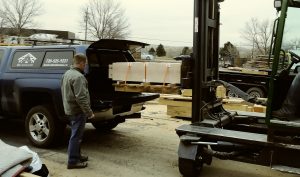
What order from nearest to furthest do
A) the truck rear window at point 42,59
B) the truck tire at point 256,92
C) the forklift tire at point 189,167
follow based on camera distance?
the forklift tire at point 189,167, the truck rear window at point 42,59, the truck tire at point 256,92

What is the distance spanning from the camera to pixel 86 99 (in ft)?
19.6

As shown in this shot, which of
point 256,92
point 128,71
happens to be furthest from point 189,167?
point 256,92

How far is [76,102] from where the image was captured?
609 centimetres

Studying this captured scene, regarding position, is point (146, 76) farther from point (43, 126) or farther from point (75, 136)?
point (43, 126)

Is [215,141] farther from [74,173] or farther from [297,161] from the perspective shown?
[74,173]

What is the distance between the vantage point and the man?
5.97 metres

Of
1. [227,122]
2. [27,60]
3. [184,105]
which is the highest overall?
[27,60]

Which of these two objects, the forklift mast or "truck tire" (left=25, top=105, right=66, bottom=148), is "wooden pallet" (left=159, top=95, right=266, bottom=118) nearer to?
the forklift mast

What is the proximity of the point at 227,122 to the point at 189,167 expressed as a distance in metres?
1.71

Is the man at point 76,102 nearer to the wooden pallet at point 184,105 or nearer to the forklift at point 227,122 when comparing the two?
the forklift at point 227,122

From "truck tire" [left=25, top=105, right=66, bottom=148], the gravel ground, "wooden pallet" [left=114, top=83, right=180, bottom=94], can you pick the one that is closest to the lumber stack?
"wooden pallet" [left=114, top=83, right=180, bottom=94]

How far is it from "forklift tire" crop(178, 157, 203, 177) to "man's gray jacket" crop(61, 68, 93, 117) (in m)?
1.66

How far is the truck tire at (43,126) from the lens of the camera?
23.1 feet

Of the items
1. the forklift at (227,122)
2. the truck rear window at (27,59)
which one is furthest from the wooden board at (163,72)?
the truck rear window at (27,59)
